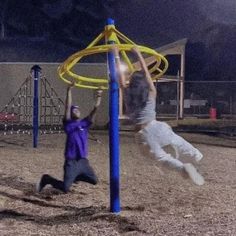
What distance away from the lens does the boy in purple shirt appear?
10.9m

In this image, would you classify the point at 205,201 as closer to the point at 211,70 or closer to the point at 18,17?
the point at 211,70

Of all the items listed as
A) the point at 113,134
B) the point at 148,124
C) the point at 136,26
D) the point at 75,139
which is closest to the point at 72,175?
the point at 75,139

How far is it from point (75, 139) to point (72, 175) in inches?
22.2

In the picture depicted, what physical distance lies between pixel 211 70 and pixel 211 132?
16.1 meters

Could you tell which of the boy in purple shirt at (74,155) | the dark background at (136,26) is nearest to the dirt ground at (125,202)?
the boy in purple shirt at (74,155)

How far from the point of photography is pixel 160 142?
9305mm

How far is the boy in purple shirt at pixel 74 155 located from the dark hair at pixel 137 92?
1852 mm

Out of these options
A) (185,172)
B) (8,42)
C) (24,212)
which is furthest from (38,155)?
(8,42)

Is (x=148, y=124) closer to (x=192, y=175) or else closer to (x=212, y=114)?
(x=192, y=175)

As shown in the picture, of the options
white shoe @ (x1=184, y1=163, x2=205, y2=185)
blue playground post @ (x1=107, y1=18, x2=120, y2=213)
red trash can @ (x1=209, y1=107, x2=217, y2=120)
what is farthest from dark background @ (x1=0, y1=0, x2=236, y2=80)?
white shoe @ (x1=184, y1=163, x2=205, y2=185)

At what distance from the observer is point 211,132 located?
25.5 metres

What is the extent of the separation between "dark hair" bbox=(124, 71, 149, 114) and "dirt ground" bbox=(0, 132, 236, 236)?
1.48 meters

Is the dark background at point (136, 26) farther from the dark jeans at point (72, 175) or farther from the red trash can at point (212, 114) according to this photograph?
the dark jeans at point (72, 175)

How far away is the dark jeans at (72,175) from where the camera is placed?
425 inches
